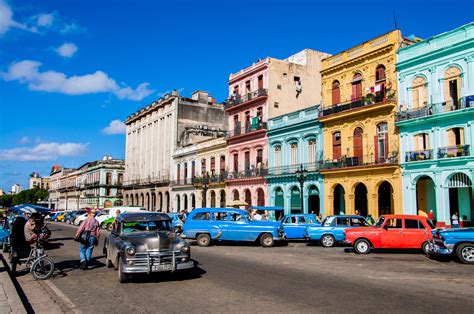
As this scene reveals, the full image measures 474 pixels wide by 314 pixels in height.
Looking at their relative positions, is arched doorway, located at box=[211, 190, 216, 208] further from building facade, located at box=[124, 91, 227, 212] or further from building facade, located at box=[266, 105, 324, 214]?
building facade, located at box=[266, 105, 324, 214]

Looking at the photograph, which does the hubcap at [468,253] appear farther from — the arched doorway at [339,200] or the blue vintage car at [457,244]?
the arched doorway at [339,200]

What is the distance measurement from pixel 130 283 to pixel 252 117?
31.3 m

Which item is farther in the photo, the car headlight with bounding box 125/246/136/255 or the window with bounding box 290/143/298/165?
the window with bounding box 290/143/298/165

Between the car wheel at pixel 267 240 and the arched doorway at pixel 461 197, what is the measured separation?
442 inches

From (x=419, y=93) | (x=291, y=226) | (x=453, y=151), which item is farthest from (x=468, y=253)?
(x=419, y=93)

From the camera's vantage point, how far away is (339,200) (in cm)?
3164

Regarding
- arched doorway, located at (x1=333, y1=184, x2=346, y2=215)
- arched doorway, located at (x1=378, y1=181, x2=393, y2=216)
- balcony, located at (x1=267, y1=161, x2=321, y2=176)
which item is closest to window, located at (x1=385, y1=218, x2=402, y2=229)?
arched doorway, located at (x1=378, y1=181, x2=393, y2=216)

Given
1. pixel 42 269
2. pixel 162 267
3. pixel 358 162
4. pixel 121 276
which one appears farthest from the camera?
pixel 358 162

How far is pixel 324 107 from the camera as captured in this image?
3203 centimetres

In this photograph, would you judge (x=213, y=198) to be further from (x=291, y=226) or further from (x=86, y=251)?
(x=86, y=251)

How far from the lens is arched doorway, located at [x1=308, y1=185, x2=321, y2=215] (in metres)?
32.9

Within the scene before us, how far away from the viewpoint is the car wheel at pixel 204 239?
20.1 meters

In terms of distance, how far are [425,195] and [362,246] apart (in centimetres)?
1197

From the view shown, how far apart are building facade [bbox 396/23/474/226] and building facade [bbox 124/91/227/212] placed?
30797mm
